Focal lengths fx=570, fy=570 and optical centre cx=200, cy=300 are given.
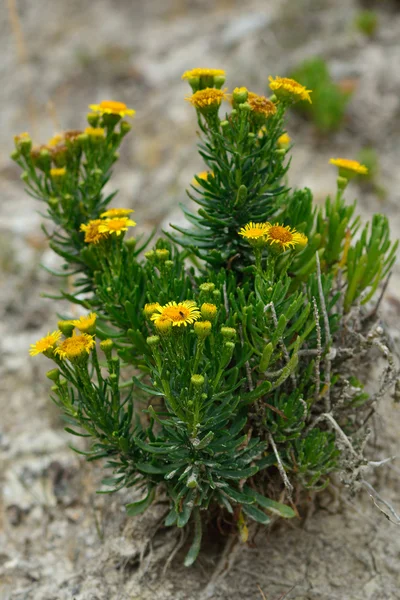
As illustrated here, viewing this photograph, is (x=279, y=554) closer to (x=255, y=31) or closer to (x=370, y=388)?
(x=370, y=388)

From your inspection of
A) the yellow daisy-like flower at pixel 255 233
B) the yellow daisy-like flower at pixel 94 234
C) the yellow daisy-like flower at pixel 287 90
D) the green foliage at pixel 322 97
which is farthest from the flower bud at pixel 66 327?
the green foliage at pixel 322 97

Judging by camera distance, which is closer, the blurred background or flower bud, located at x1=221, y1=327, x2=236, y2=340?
flower bud, located at x1=221, y1=327, x2=236, y2=340

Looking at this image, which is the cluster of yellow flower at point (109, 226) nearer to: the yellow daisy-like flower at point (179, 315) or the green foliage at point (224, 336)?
the green foliage at point (224, 336)

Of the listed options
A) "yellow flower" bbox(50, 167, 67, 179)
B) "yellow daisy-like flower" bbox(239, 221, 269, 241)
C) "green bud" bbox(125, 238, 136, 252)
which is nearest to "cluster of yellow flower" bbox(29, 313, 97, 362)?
"green bud" bbox(125, 238, 136, 252)

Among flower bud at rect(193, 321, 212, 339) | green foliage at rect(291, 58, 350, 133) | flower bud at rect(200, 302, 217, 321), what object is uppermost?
green foliage at rect(291, 58, 350, 133)

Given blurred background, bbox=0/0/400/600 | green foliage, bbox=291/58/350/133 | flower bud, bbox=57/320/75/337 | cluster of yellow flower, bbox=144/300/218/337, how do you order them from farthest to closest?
1. green foliage, bbox=291/58/350/133
2. blurred background, bbox=0/0/400/600
3. flower bud, bbox=57/320/75/337
4. cluster of yellow flower, bbox=144/300/218/337

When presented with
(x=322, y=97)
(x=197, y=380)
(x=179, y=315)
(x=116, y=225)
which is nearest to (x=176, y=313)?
(x=179, y=315)

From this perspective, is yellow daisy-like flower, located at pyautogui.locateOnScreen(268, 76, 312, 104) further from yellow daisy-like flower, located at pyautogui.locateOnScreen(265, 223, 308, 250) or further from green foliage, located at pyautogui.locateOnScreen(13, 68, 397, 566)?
yellow daisy-like flower, located at pyautogui.locateOnScreen(265, 223, 308, 250)

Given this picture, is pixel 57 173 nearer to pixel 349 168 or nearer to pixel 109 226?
pixel 109 226
